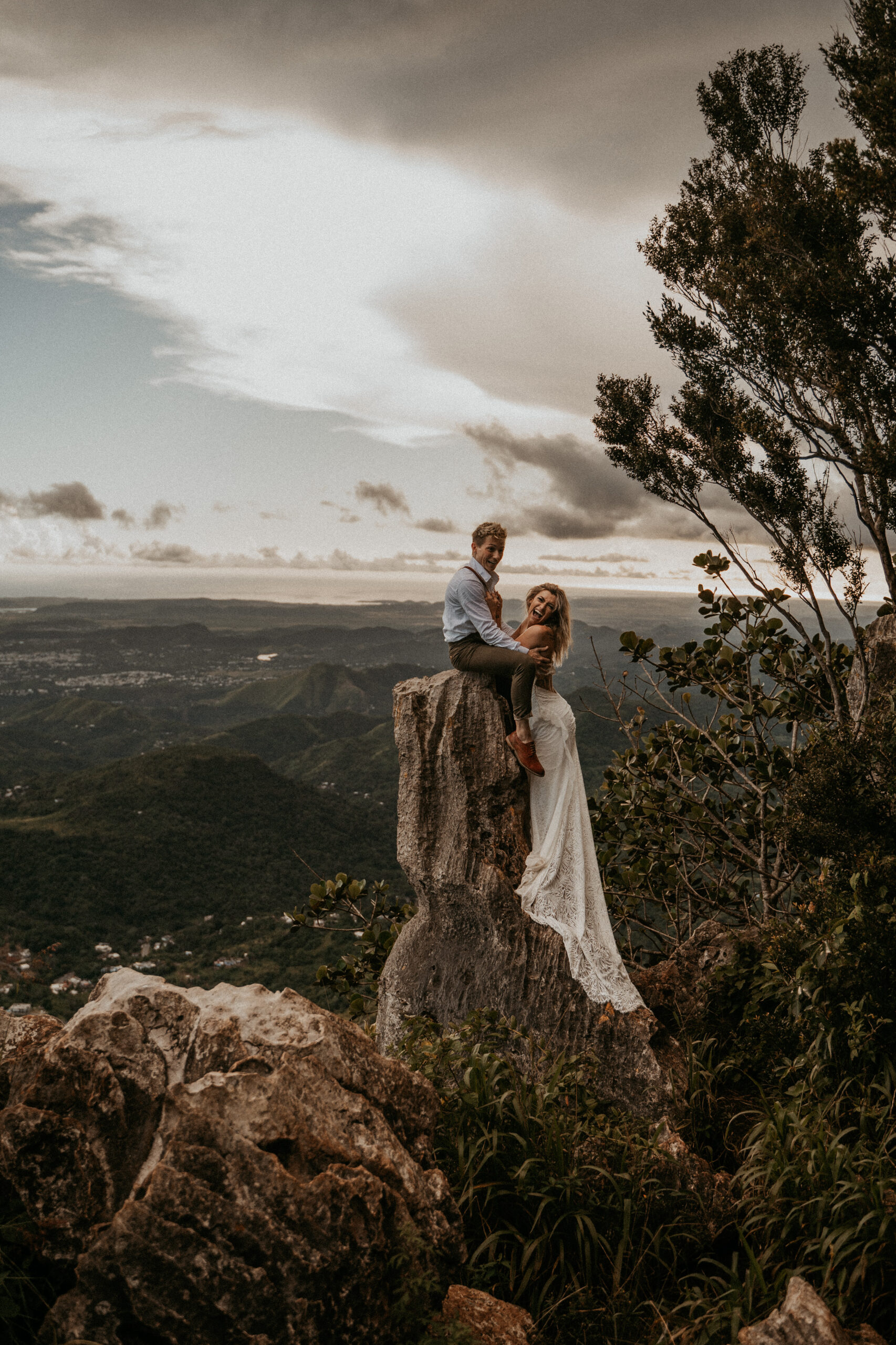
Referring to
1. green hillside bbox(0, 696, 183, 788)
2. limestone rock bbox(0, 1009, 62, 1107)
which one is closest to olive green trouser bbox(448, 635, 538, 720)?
limestone rock bbox(0, 1009, 62, 1107)

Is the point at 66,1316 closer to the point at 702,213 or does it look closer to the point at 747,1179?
the point at 747,1179

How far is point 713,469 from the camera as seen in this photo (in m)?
8.70

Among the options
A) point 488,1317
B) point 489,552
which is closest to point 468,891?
point 489,552

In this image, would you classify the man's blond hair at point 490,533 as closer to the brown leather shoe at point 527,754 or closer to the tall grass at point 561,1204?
the brown leather shoe at point 527,754

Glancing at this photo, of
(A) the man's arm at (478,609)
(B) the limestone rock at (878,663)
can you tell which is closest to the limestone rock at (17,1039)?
(A) the man's arm at (478,609)

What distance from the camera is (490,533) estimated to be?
7.12 m

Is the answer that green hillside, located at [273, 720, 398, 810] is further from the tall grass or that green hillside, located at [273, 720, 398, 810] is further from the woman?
the tall grass

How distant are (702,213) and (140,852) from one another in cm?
7854

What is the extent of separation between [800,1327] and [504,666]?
15.7 ft

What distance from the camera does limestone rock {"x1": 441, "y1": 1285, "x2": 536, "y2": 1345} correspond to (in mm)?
3379

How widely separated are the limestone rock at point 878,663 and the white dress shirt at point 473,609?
10.6ft

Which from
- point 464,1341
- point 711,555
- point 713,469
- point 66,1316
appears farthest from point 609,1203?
point 713,469

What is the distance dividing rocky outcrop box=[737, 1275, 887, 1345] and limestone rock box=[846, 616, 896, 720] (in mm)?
4915

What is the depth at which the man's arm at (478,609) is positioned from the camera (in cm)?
693
